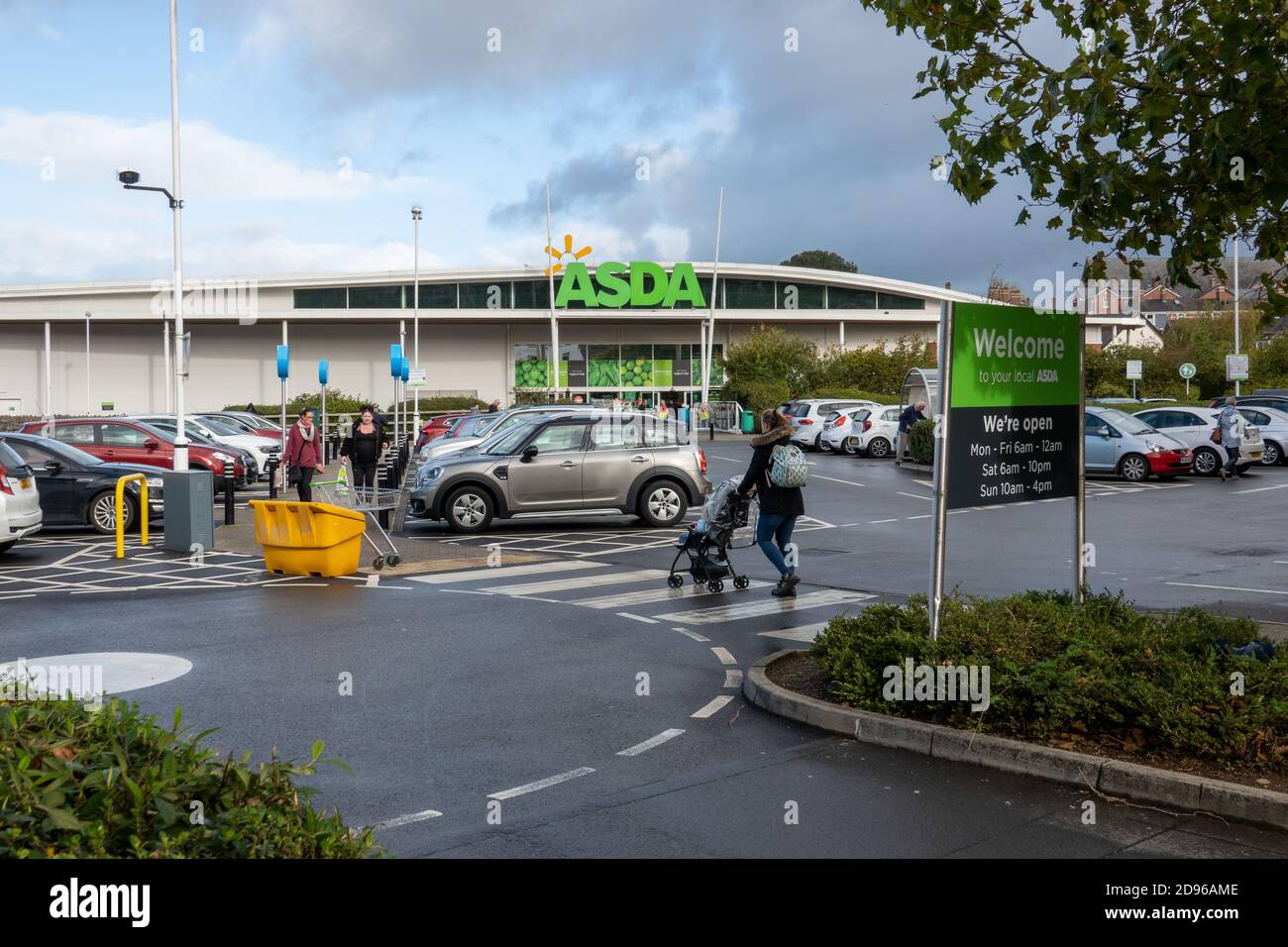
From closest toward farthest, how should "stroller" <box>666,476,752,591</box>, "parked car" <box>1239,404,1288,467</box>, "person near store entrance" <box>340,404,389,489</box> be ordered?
"stroller" <box>666,476,752,591</box> → "person near store entrance" <box>340,404,389,489</box> → "parked car" <box>1239,404,1288,467</box>

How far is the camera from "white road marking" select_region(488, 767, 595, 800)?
20.0 feet

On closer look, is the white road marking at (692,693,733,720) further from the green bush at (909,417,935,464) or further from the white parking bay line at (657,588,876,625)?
the green bush at (909,417,935,464)

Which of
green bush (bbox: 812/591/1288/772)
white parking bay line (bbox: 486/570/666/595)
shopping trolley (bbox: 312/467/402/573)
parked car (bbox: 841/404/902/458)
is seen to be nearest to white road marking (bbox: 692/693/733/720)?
green bush (bbox: 812/591/1288/772)

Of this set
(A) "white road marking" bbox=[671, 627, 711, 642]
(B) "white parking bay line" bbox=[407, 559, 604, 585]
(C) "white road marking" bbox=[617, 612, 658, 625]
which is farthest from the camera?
(B) "white parking bay line" bbox=[407, 559, 604, 585]

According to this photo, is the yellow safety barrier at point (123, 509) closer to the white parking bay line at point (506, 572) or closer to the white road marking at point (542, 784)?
the white parking bay line at point (506, 572)

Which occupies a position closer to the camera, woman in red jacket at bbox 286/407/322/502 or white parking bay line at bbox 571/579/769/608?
white parking bay line at bbox 571/579/769/608

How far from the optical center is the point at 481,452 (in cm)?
1909

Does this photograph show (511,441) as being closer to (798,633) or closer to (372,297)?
(798,633)

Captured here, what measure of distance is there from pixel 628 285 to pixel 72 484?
4690cm

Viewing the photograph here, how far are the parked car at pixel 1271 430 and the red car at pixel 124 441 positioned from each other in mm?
25065

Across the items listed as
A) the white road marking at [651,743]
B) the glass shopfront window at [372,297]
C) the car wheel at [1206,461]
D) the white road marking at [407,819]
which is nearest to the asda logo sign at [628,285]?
the glass shopfront window at [372,297]

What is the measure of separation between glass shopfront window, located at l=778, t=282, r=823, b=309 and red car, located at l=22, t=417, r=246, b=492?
45.6 meters

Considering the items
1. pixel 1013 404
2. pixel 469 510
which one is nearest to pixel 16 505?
pixel 469 510

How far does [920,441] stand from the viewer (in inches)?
1291
